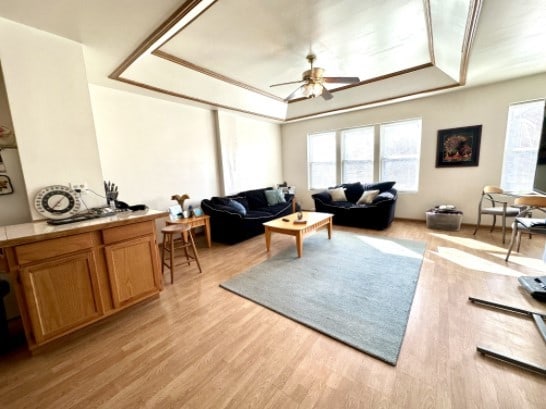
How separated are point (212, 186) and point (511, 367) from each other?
15.1 feet

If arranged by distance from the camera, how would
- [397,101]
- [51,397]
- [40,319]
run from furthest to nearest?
1. [397,101]
2. [40,319]
3. [51,397]

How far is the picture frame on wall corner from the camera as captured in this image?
4102mm

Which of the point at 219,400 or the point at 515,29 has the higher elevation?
the point at 515,29

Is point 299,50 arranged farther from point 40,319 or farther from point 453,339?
point 40,319

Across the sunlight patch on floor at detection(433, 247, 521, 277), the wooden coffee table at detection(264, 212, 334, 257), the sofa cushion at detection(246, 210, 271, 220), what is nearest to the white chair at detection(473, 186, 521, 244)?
the sunlight patch on floor at detection(433, 247, 521, 277)

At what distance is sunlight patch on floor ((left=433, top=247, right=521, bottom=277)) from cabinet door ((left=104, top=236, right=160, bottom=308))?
11.7 ft

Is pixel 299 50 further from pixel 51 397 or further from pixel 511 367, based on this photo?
pixel 51 397

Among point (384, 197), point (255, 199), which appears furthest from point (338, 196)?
point (255, 199)

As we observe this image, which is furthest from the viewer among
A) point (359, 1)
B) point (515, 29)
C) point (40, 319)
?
point (515, 29)

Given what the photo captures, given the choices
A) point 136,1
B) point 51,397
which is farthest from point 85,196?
point 136,1

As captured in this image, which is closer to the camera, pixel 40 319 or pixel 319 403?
pixel 319 403

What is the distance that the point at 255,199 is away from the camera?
16.5ft

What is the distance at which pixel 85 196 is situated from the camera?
2250mm

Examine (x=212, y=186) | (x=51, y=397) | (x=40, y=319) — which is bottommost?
(x=51, y=397)
